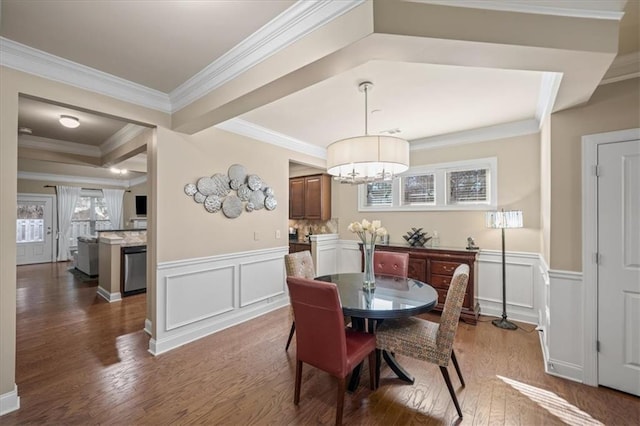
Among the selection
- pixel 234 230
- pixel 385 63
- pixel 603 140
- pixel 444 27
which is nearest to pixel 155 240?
pixel 234 230

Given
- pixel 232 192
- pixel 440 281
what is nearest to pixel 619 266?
pixel 440 281

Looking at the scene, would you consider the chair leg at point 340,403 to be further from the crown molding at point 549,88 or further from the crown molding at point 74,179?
the crown molding at point 74,179

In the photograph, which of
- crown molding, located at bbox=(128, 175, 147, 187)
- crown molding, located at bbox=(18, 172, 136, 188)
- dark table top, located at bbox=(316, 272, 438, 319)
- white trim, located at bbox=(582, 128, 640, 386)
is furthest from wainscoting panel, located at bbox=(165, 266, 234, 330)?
crown molding, located at bbox=(18, 172, 136, 188)

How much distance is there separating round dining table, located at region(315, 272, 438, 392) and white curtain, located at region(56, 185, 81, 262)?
9.66 meters

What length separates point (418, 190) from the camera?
4.62 meters

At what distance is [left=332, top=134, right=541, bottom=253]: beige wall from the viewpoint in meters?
3.62

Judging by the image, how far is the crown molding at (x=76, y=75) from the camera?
6.70ft

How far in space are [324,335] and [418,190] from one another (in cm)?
340

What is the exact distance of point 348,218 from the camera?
5.38m

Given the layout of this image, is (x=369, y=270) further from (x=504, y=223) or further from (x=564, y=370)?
(x=504, y=223)

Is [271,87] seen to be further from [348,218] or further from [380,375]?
[348,218]

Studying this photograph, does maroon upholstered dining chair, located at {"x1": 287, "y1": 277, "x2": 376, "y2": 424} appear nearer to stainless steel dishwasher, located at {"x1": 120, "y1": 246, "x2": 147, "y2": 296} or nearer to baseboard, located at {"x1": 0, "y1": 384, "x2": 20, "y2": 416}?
baseboard, located at {"x1": 0, "y1": 384, "x2": 20, "y2": 416}

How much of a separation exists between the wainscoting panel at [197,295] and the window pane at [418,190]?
121 inches

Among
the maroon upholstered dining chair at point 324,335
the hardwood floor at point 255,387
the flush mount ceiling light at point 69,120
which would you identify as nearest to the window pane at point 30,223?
the hardwood floor at point 255,387
